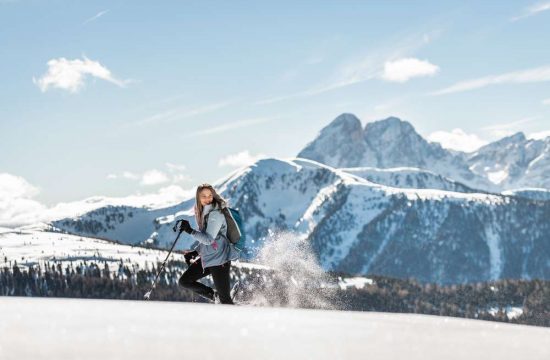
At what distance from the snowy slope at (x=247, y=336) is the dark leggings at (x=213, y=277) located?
6921mm

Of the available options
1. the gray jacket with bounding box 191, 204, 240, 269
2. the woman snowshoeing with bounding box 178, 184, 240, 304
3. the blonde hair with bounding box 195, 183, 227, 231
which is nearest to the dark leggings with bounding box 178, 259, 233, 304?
the woman snowshoeing with bounding box 178, 184, 240, 304

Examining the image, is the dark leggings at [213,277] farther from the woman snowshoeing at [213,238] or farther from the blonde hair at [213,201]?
the blonde hair at [213,201]

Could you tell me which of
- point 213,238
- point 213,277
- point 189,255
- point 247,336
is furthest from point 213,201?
point 247,336

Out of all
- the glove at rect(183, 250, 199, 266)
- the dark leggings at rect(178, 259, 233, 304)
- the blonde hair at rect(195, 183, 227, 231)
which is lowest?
the dark leggings at rect(178, 259, 233, 304)

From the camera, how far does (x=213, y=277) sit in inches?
632

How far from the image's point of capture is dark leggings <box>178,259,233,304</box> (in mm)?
15773

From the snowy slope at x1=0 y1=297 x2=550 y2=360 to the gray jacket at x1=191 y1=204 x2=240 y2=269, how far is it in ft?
21.7

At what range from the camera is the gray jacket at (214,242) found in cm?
1545

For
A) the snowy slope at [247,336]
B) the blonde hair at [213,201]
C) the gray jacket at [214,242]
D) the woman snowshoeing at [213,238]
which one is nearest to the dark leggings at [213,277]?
the woman snowshoeing at [213,238]

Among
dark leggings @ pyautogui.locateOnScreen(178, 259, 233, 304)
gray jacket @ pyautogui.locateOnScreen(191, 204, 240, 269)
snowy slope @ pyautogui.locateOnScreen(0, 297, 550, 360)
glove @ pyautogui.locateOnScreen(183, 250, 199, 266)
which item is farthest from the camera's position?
glove @ pyautogui.locateOnScreen(183, 250, 199, 266)

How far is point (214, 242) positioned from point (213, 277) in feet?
3.21

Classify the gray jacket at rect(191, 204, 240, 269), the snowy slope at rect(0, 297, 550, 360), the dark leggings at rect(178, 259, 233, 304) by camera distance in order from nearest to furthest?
the snowy slope at rect(0, 297, 550, 360) < the gray jacket at rect(191, 204, 240, 269) < the dark leggings at rect(178, 259, 233, 304)

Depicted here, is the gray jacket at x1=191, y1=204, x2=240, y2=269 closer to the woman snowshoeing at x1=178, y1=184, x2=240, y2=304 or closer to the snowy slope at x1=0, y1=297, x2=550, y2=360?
the woman snowshoeing at x1=178, y1=184, x2=240, y2=304

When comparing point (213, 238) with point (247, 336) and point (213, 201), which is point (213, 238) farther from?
point (247, 336)
